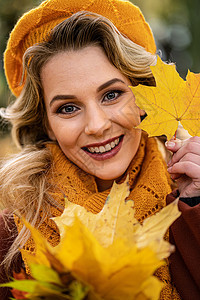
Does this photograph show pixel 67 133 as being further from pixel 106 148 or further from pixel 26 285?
pixel 26 285

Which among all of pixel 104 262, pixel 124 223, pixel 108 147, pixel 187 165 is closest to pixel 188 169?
pixel 187 165

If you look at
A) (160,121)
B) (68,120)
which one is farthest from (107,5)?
(160,121)

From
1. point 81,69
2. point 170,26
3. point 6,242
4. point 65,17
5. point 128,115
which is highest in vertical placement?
point 65,17

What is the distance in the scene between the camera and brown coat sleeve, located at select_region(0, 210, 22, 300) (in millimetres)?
1270

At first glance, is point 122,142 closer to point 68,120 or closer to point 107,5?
point 68,120

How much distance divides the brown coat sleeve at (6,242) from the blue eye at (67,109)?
1.76 feet

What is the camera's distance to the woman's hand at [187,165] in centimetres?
104

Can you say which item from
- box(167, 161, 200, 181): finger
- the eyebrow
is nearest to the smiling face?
the eyebrow

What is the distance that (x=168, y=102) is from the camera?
96 centimetres

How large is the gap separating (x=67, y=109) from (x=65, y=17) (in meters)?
0.38

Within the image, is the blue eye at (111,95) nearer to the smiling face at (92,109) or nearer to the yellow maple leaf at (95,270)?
the smiling face at (92,109)

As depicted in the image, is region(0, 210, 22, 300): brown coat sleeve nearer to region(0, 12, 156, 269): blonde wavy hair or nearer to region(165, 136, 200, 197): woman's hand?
region(0, 12, 156, 269): blonde wavy hair

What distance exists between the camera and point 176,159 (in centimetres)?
111

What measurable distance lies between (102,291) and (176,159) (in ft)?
2.21
